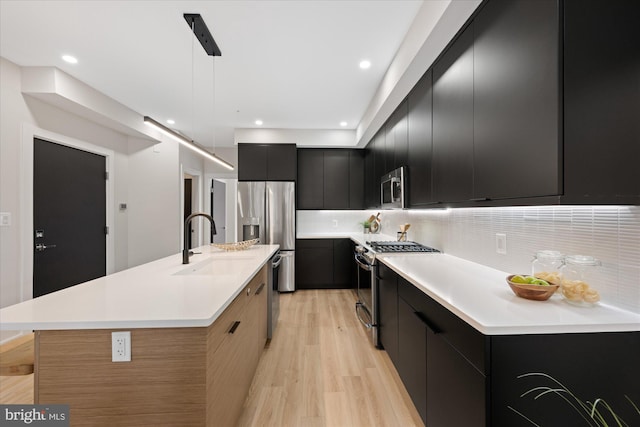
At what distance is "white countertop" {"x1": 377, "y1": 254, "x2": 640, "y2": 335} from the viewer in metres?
0.98

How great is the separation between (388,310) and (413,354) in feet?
1.97

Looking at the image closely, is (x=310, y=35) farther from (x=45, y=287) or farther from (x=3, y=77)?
(x=45, y=287)

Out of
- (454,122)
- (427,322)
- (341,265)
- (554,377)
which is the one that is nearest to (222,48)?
(454,122)

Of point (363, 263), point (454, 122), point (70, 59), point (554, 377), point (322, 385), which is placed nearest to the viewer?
point (554, 377)

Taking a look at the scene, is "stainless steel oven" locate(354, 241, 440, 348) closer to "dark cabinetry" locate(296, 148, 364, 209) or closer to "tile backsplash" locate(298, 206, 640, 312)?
"tile backsplash" locate(298, 206, 640, 312)

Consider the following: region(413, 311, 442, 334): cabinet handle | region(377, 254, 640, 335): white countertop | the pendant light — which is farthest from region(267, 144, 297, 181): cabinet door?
region(413, 311, 442, 334): cabinet handle

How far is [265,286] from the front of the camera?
2576 mm

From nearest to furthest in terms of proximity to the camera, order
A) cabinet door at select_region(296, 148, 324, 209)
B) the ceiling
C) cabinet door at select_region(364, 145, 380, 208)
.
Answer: the ceiling
cabinet door at select_region(364, 145, 380, 208)
cabinet door at select_region(296, 148, 324, 209)

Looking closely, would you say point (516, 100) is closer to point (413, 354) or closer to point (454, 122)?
point (454, 122)

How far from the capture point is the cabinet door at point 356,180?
4.95 metres

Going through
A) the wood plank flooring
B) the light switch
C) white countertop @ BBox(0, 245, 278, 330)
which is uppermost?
the light switch

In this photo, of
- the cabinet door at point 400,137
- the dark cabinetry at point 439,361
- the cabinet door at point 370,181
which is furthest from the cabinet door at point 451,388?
the cabinet door at point 370,181

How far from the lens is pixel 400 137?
2885 millimetres

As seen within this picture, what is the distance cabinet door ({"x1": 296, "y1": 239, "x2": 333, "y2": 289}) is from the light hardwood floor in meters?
1.49
